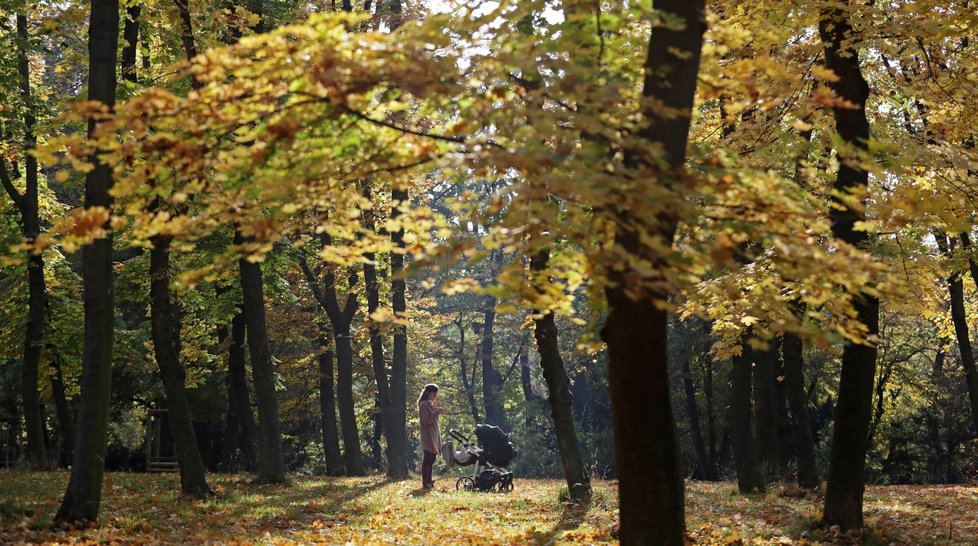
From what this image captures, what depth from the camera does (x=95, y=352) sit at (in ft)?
35.7

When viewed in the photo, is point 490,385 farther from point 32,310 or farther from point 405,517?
point 405,517

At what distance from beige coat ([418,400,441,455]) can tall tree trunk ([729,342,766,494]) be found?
577 centimetres

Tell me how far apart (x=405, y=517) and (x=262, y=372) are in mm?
5494

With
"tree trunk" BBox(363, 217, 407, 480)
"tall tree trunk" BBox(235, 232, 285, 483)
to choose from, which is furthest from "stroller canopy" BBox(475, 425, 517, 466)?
"tall tree trunk" BBox(235, 232, 285, 483)

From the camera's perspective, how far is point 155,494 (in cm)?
1494

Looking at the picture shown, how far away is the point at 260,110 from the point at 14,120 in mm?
16061

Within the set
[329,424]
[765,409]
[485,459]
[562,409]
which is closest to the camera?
[562,409]

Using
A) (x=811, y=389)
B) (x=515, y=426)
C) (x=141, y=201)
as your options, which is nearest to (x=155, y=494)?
(x=141, y=201)

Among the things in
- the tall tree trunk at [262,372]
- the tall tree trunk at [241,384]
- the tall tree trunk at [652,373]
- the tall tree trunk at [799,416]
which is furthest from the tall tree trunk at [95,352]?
the tall tree trunk at [799,416]

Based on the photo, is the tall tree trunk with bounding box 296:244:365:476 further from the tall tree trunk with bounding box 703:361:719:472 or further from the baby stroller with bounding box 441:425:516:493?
the tall tree trunk with bounding box 703:361:719:472

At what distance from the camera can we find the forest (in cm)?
530

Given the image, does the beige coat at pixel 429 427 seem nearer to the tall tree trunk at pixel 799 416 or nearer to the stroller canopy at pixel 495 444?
the stroller canopy at pixel 495 444

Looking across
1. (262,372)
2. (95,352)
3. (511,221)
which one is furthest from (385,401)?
(511,221)

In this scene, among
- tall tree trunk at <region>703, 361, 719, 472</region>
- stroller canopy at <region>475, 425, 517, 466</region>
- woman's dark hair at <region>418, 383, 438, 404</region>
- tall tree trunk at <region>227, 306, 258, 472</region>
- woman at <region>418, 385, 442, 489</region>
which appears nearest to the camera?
woman's dark hair at <region>418, 383, 438, 404</region>
